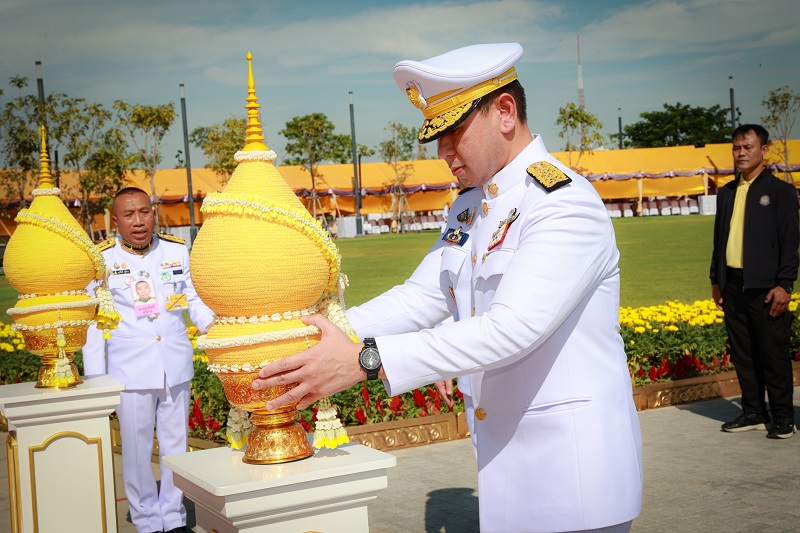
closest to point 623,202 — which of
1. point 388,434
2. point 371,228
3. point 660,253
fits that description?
point 371,228

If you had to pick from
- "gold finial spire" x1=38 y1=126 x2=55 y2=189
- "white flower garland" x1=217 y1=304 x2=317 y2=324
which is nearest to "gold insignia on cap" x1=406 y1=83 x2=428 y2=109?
"white flower garland" x1=217 y1=304 x2=317 y2=324

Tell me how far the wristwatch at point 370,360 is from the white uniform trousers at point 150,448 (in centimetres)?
376

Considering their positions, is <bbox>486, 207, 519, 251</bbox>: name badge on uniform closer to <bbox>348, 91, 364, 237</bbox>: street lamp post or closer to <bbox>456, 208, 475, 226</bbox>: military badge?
<bbox>456, 208, 475, 226</bbox>: military badge

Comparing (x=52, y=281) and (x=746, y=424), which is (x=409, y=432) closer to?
(x=746, y=424)

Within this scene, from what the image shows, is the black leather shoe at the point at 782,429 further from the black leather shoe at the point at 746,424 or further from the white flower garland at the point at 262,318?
the white flower garland at the point at 262,318

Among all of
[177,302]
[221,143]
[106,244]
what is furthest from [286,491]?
[221,143]

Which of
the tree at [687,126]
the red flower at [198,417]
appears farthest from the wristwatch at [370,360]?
the tree at [687,126]

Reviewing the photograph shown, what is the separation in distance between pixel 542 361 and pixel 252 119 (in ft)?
3.53

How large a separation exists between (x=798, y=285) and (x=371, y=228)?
98.7 ft

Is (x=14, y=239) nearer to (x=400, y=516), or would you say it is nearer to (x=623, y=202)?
(x=400, y=516)

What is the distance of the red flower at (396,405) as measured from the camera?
735 cm

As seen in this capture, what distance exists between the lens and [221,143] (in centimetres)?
3947

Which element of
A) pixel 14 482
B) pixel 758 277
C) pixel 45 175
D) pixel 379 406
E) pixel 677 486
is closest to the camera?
pixel 14 482

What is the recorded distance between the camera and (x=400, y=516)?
5465 mm
